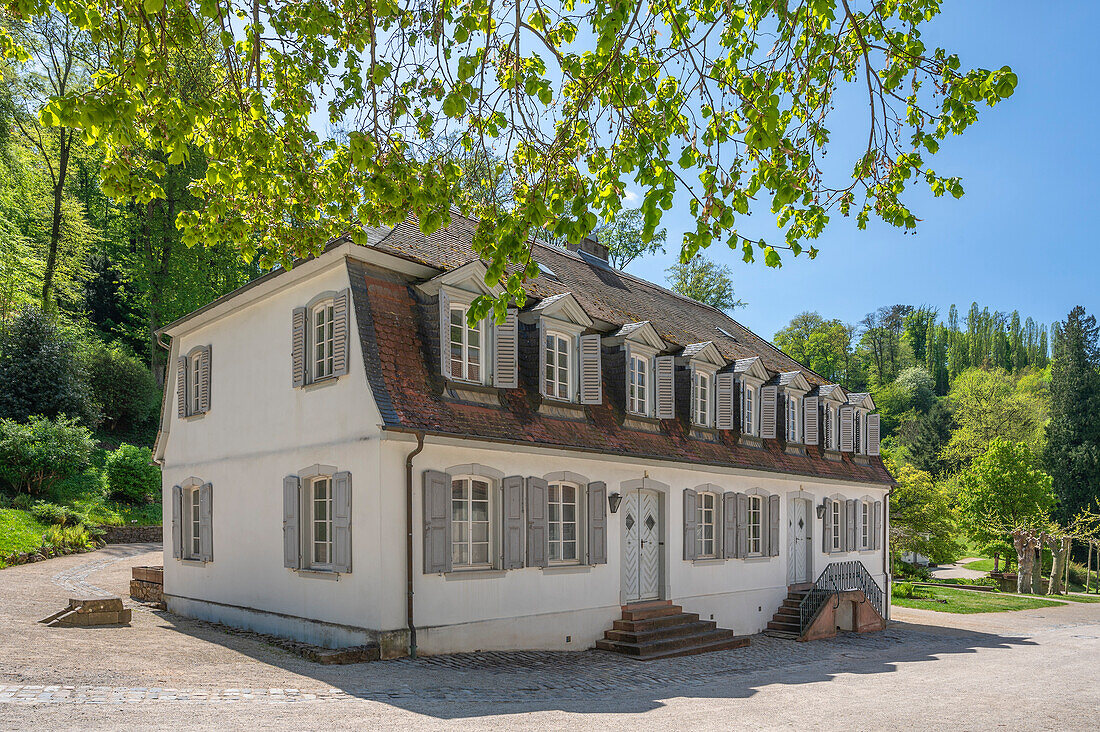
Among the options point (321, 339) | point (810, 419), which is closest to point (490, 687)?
point (321, 339)

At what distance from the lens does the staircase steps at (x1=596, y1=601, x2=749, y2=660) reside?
13.8m

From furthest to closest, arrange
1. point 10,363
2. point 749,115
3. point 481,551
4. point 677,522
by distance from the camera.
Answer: point 10,363 → point 677,522 → point 481,551 → point 749,115

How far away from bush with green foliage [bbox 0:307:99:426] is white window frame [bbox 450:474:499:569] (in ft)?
66.8

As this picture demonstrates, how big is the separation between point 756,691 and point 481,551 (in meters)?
4.28

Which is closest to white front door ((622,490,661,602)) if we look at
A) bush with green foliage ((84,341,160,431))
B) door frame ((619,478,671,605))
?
door frame ((619,478,671,605))

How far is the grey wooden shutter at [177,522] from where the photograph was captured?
16.1m

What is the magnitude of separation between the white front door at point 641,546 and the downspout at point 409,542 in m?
4.85

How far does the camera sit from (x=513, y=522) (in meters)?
12.7

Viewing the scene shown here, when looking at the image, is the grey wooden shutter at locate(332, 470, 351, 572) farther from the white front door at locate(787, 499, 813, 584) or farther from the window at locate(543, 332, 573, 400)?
the white front door at locate(787, 499, 813, 584)

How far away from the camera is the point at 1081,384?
44375 millimetres

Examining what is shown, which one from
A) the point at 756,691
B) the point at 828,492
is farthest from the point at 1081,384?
the point at 756,691

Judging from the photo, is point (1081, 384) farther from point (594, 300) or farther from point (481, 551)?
point (481, 551)

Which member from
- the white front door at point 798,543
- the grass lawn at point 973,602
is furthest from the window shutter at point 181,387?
the grass lawn at point 973,602

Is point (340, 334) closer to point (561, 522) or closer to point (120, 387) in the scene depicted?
point (561, 522)
